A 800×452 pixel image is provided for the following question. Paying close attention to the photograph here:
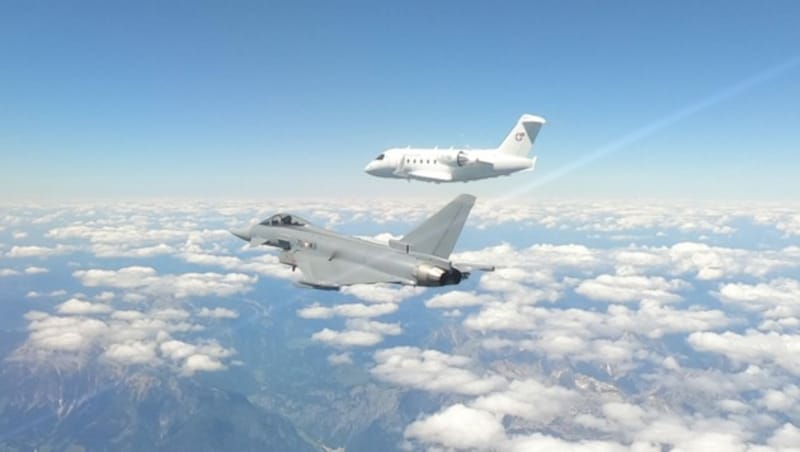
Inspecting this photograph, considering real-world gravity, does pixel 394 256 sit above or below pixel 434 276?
above

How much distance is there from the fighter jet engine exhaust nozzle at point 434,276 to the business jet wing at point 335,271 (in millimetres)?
659

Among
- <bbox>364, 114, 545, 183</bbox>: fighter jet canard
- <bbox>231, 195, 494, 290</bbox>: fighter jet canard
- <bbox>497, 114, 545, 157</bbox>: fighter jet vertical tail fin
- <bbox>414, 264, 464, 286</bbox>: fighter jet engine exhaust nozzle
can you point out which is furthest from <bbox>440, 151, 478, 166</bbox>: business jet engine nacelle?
<bbox>414, 264, 464, 286</bbox>: fighter jet engine exhaust nozzle

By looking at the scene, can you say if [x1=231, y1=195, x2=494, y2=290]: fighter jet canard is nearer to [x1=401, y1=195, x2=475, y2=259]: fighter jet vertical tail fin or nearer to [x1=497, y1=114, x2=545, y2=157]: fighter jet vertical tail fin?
[x1=401, y1=195, x2=475, y2=259]: fighter jet vertical tail fin

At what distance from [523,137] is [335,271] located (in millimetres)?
17778

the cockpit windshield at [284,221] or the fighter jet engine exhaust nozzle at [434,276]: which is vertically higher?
the cockpit windshield at [284,221]

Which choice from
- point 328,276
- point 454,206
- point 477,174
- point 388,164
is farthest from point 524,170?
point 328,276

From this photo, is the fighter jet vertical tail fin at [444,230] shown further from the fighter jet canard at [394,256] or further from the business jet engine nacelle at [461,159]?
the business jet engine nacelle at [461,159]

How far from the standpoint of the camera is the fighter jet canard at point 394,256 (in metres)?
17.8

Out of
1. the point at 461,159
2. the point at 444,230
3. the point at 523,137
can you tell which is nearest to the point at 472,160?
the point at 461,159

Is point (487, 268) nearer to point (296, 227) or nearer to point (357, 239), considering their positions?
point (357, 239)

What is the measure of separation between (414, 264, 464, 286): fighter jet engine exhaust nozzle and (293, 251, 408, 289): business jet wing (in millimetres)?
659

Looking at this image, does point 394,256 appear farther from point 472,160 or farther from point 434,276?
point 472,160

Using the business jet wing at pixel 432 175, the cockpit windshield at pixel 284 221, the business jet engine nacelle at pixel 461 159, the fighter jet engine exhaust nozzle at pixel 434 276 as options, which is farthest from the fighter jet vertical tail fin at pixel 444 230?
the business jet engine nacelle at pixel 461 159

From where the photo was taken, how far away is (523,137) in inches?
1228
